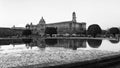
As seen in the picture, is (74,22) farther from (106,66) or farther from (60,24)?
(106,66)

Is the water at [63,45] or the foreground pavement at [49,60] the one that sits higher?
the foreground pavement at [49,60]

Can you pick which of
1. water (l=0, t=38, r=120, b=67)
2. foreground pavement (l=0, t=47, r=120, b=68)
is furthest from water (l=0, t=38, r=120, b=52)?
foreground pavement (l=0, t=47, r=120, b=68)

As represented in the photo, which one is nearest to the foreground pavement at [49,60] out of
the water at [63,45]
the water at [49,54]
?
the water at [49,54]

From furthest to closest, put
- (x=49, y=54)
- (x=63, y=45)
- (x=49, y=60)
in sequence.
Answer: (x=63, y=45) < (x=49, y=54) < (x=49, y=60)

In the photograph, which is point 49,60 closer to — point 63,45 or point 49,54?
point 49,54

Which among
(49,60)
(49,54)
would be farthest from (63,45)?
(49,60)

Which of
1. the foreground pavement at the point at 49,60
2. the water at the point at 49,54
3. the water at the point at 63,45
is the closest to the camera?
the foreground pavement at the point at 49,60

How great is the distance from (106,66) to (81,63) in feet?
5.57

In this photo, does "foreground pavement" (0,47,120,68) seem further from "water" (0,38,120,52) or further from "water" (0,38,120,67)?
"water" (0,38,120,52)

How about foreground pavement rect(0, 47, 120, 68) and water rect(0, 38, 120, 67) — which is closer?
foreground pavement rect(0, 47, 120, 68)

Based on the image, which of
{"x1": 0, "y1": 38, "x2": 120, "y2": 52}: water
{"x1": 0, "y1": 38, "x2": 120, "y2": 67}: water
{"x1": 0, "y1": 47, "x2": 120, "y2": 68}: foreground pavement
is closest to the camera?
{"x1": 0, "y1": 47, "x2": 120, "y2": 68}: foreground pavement

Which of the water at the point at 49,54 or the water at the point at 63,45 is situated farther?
the water at the point at 63,45

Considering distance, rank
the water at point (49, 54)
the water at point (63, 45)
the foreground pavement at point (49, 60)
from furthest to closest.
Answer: the water at point (63, 45) < the water at point (49, 54) < the foreground pavement at point (49, 60)

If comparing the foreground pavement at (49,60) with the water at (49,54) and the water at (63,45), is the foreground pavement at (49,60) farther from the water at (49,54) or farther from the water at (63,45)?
the water at (63,45)
